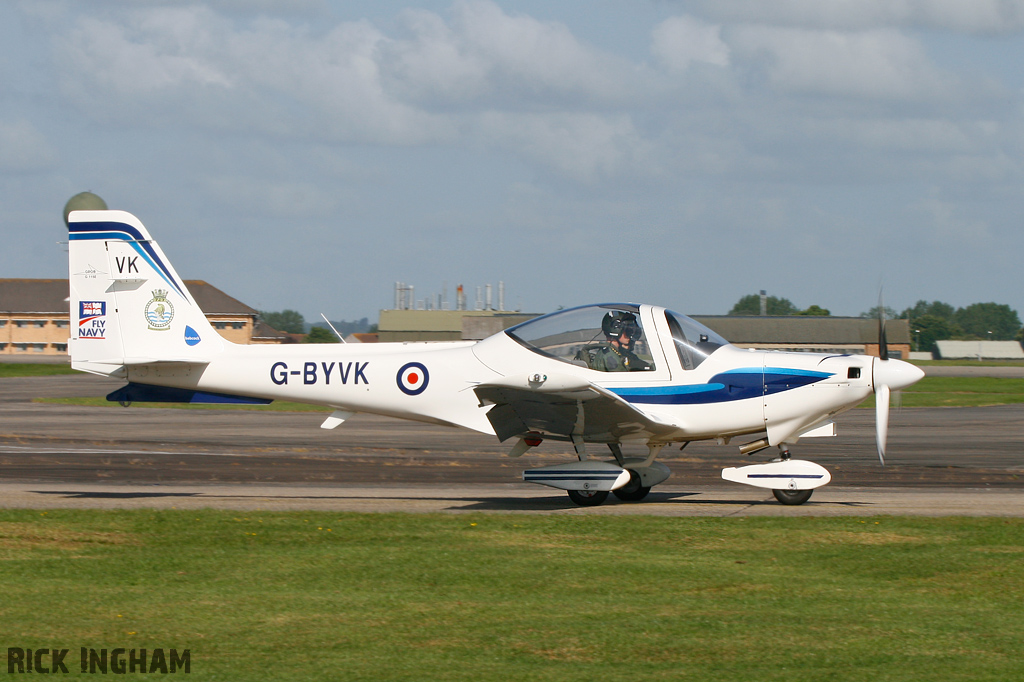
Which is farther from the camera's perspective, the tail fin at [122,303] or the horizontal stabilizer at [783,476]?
the tail fin at [122,303]

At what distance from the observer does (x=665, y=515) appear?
11.0 m

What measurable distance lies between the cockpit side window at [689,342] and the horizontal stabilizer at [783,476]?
1330mm

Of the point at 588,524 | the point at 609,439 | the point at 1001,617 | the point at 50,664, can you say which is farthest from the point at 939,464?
the point at 50,664

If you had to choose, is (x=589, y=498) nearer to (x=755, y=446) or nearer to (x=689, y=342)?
(x=755, y=446)

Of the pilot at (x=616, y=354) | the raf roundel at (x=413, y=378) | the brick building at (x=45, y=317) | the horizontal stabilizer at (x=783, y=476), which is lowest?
the horizontal stabilizer at (x=783, y=476)

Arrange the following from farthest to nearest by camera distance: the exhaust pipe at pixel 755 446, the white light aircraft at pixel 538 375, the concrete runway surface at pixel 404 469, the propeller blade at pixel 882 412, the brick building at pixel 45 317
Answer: the brick building at pixel 45 317 < the concrete runway surface at pixel 404 469 < the exhaust pipe at pixel 755 446 < the white light aircraft at pixel 538 375 < the propeller blade at pixel 882 412

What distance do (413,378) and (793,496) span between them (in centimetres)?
477

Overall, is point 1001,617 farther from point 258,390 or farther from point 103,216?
Result: point 103,216

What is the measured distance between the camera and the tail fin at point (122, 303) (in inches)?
484

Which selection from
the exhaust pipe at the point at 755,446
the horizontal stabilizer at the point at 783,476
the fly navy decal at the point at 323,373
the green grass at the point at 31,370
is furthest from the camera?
the green grass at the point at 31,370

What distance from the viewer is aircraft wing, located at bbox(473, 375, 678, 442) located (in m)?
10.5

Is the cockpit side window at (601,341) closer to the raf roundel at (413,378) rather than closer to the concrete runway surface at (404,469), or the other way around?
the raf roundel at (413,378)

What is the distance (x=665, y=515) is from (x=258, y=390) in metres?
5.29

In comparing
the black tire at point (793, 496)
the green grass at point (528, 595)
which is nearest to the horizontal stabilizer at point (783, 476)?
the black tire at point (793, 496)
